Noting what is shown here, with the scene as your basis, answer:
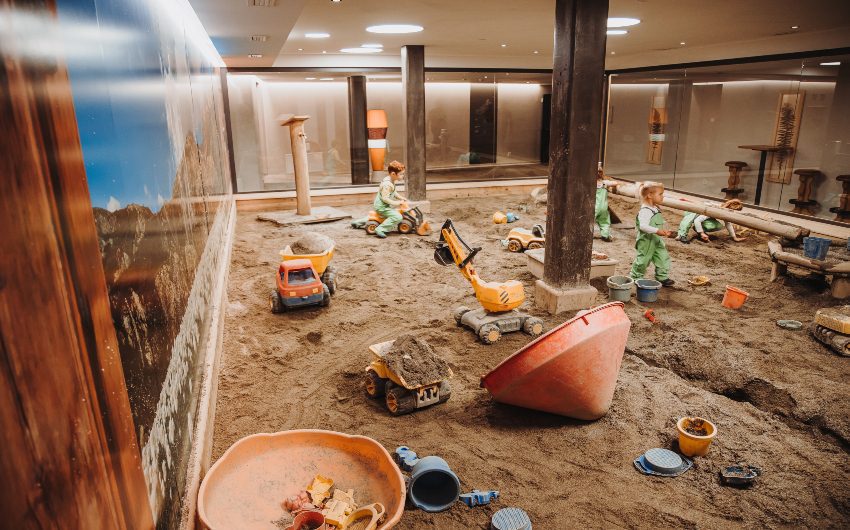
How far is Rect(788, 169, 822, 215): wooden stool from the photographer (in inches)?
425

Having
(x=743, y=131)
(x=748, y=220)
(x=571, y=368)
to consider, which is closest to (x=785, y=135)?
(x=743, y=131)

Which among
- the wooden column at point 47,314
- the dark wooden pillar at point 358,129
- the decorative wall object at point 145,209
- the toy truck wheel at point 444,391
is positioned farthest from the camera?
the dark wooden pillar at point 358,129

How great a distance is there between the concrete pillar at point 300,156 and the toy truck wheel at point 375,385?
7.92 metres

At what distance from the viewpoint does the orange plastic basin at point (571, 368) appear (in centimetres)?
368

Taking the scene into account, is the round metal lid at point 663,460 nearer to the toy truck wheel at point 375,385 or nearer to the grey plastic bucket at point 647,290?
the toy truck wheel at point 375,385

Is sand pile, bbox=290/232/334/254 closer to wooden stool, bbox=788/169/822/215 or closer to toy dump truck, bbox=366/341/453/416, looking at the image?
toy dump truck, bbox=366/341/453/416

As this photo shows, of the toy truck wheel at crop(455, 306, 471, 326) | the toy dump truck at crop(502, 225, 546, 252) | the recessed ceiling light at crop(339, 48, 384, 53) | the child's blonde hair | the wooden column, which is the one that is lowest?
the toy truck wheel at crop(455, 306, 471, 326)

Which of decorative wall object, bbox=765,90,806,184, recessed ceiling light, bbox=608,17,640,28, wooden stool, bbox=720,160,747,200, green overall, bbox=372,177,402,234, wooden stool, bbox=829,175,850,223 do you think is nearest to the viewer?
recessed ceiling light, bbox=608,17,640,28

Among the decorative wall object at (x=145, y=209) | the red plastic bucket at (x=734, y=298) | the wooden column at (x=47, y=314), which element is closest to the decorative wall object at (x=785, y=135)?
the red plastic bucket at (x=734, y=298)

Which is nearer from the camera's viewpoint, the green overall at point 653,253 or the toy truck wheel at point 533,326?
the toy truck wheel at point 533,326

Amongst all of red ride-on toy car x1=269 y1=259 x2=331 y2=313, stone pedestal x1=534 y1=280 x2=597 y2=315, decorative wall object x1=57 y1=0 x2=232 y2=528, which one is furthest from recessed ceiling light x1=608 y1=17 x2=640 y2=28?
decorative wall object x1=57 y1=0 x2=232 y2=528

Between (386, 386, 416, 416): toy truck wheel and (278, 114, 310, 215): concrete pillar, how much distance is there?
27.0 feet

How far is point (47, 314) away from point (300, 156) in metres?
11.0

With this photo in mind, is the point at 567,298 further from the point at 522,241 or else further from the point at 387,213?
the point at 387,213
